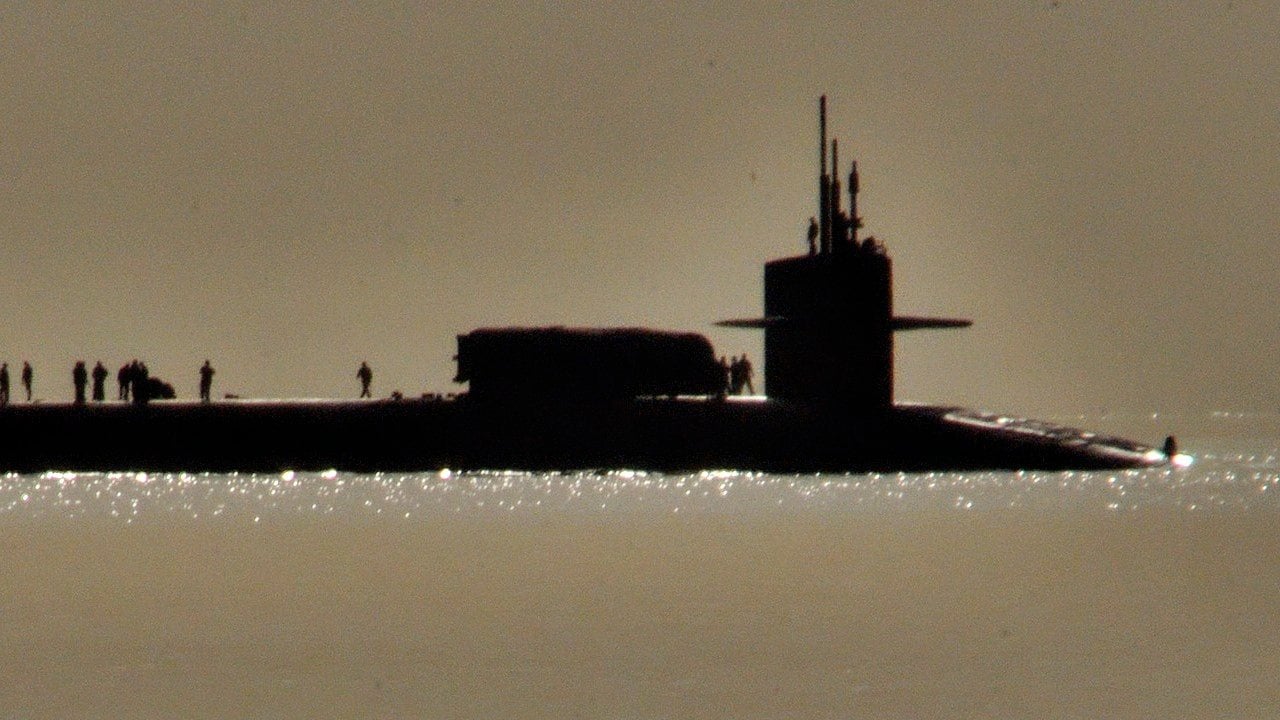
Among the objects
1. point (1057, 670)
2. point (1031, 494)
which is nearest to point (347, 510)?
point (1031, 494)

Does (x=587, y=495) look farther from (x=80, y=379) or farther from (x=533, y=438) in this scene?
(x=80, y=379)

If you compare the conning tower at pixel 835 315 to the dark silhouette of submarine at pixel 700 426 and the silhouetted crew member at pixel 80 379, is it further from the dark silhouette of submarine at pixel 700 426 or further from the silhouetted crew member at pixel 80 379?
the silhouetted crew member at pixel 80 379

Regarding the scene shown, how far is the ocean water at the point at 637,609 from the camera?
12.0m

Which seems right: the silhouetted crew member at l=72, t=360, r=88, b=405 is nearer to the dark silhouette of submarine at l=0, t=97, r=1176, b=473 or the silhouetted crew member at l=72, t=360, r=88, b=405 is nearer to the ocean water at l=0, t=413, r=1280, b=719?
the dark silhouette of submarine at l=0, t=97, r=1176, b=473

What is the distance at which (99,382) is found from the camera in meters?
37.5

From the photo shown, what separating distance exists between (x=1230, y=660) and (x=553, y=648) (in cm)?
457

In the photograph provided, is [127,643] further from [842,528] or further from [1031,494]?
[1031,494]

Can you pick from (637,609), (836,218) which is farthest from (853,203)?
(637,609)

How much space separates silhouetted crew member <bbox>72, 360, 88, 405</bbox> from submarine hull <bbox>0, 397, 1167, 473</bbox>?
1.50 m

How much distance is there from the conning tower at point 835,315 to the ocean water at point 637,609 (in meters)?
5.03

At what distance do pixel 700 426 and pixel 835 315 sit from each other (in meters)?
3.04

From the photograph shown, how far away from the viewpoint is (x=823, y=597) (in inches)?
672

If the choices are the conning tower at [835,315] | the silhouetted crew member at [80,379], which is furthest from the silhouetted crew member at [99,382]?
the conning tower at [835,315]

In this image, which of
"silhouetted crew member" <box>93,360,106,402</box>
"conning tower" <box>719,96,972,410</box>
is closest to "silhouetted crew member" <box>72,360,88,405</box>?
"silhouetted crew member" <box>93,360,106,402</box>
